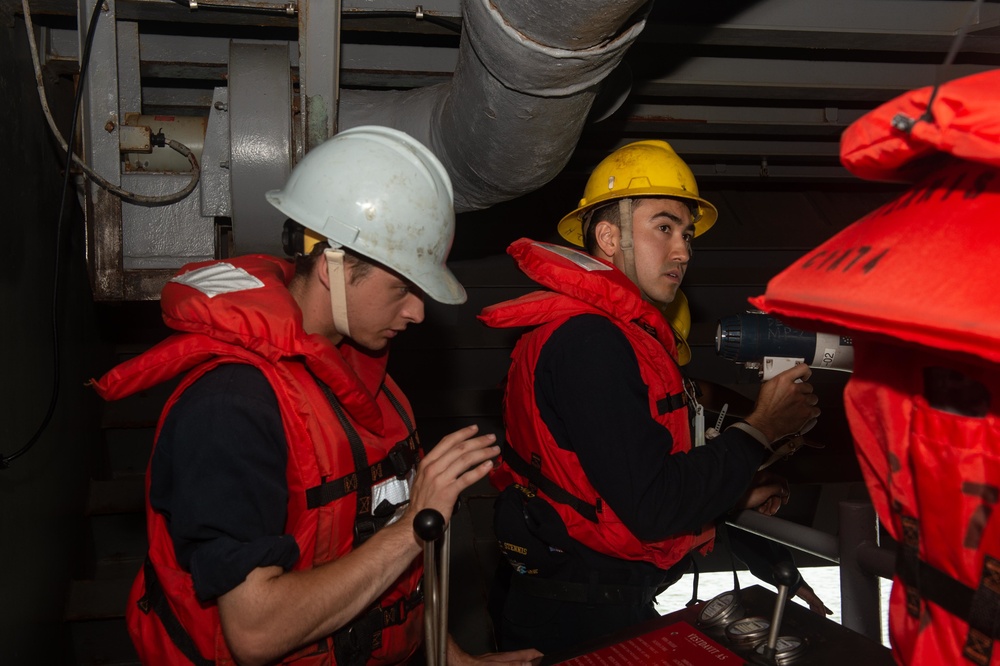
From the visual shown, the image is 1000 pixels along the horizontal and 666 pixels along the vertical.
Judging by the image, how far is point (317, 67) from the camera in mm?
2383

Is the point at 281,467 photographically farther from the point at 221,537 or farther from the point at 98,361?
the point at 98,361

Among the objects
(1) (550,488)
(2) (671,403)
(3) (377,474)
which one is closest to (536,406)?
(1) (550,488)

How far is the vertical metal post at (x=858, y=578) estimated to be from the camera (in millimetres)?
1717

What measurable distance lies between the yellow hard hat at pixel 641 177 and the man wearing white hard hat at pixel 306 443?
655 millimetres

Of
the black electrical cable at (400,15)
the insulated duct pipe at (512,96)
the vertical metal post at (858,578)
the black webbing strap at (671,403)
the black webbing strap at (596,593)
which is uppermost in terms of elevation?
the black electrical cable at (400,15)

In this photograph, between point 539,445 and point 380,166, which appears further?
point 539,445

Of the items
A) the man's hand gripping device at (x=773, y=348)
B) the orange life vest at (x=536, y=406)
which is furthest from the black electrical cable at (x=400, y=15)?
the man's hand gripping device at (x=773, y=348)

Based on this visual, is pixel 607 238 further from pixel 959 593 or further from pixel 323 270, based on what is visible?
pixel 959 593

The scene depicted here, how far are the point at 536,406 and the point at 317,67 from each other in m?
1.24

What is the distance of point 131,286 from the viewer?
2.48 metres

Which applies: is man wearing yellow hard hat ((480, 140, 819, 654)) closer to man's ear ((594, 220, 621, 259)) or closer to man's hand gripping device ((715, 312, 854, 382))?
man's ear ((594, 220, 621, 259))

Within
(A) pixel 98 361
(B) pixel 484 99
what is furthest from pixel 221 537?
(A) pixel 98 361

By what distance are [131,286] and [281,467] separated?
1337mm

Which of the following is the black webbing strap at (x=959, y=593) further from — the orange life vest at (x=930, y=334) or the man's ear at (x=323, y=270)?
the man's ear at (x=323, y=270)
